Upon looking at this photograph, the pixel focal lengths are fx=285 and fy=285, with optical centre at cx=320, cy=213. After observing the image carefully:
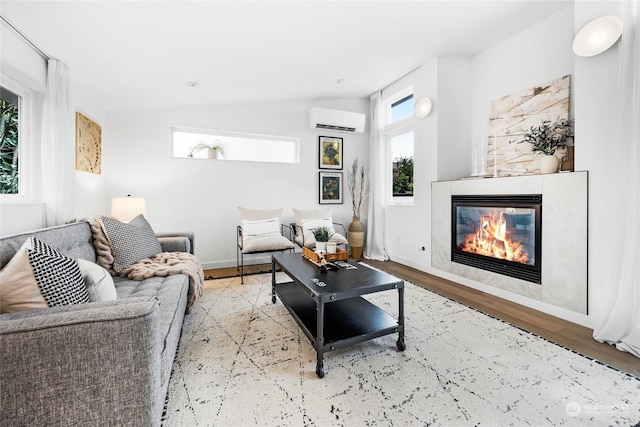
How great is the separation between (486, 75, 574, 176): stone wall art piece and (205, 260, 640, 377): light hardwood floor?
1341 millimetres

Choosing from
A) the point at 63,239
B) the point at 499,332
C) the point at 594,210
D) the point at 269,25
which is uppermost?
the point at 269,25

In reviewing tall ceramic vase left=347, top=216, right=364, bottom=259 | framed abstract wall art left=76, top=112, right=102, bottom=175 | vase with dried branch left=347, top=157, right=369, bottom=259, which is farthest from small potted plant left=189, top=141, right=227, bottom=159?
tall ceramic vase left=347, top=216, right=364, bottom=259

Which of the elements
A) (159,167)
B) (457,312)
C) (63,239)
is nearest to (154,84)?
(159,167)

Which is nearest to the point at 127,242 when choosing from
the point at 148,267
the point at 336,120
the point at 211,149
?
the point at 148,267

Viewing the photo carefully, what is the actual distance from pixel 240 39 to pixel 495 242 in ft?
10.5

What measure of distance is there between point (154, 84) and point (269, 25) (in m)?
1.52

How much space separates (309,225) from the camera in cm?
406

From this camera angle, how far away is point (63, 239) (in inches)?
75.4

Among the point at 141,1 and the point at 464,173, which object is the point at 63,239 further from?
the point at 464,173

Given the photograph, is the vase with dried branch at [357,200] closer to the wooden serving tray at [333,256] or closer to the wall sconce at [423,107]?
the wall sconce at [423,107]

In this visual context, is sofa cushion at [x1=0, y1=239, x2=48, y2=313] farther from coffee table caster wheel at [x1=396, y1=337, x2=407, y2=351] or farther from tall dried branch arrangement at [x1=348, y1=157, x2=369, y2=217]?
tall dried branch arrangement at [x1=348, y1=157, x2=369, y2=217]

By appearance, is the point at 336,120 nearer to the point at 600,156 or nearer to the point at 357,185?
the point at 357,185

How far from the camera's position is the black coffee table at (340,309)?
1.70 m

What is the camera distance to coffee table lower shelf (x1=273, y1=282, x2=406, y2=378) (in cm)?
169
